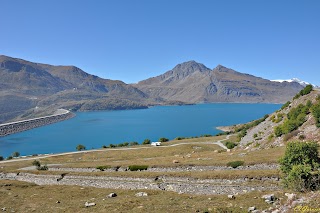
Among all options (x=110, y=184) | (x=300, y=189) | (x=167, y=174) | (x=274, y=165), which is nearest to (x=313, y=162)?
(x=300, y=189)

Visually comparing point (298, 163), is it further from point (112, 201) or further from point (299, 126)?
point (299, 126)

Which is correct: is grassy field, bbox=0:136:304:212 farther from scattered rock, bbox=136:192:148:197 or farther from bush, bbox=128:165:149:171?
bush, bbox=128:165:149:171

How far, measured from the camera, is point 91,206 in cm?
3250

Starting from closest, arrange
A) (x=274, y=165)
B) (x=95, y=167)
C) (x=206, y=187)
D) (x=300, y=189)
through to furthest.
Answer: (x=300, y=189) → (x=206, y=187) → (x=274, y=165) → (x=95, y=167)

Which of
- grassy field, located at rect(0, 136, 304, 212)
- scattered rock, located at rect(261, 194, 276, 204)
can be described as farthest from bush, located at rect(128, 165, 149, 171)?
scattered rock, located at rect(261, 194, 276, 204)

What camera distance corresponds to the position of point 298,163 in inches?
1264

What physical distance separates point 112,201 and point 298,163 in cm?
2174

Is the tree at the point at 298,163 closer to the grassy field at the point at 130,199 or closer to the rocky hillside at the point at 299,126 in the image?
the grassy field at the point at 130,199

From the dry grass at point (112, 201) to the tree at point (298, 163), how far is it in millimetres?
1881

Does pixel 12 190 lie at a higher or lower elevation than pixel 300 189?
lower

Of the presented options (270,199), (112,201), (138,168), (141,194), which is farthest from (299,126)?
(112,201)

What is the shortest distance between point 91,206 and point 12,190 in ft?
74.4

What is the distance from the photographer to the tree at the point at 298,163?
90.3 ft

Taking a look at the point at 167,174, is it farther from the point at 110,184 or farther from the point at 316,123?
the point at 316,123
